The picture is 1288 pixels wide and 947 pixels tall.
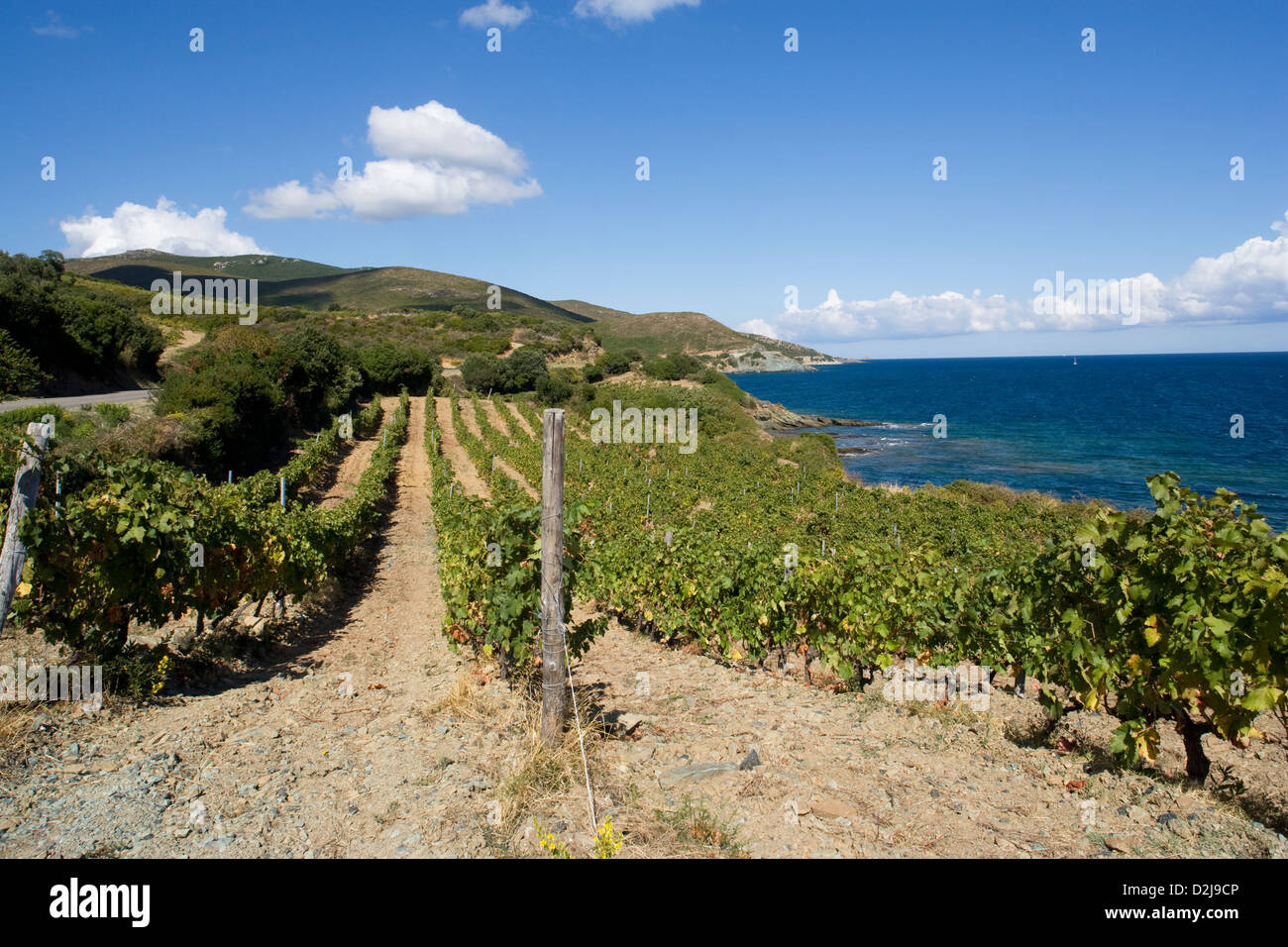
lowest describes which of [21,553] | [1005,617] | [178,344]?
[1005,617]

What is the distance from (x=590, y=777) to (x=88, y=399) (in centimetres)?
3038

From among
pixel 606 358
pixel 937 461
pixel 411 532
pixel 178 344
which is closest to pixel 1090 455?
pixel 937 461

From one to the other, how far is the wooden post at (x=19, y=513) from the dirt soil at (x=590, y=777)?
943mm

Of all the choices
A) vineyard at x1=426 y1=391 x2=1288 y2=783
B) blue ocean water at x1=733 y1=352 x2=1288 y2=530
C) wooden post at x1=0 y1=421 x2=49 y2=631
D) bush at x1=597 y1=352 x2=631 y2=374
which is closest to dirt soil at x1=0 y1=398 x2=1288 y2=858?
vineyard at x1=426 y1=391 x2=1288 y2=783

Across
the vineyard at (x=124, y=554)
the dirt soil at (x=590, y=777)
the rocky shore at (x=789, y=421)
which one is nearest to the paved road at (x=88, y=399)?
the vineyard at (x=124, y=554)

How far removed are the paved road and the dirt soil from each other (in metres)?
18.7

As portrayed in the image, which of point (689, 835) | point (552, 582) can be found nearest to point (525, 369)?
point (552, 582)

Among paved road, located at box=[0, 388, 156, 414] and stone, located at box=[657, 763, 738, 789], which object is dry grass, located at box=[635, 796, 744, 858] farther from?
paved road, located at box=[0, 388, 156, 414]

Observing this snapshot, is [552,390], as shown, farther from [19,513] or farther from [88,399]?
[19,513]

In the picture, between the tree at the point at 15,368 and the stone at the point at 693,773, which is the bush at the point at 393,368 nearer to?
the tree at the point at 15,368

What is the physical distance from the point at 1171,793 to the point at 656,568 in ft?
21.9

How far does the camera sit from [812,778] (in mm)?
5164

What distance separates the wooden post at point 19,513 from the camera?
5.31 meters
